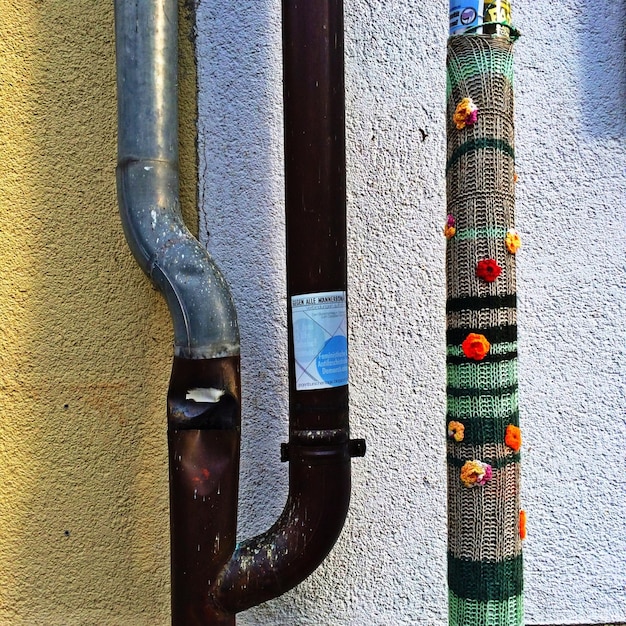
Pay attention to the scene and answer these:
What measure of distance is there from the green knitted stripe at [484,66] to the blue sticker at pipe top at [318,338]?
27.9 inches

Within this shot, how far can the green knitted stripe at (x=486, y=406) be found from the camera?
4.52ft

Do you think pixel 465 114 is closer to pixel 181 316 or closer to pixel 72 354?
pixel 181 316

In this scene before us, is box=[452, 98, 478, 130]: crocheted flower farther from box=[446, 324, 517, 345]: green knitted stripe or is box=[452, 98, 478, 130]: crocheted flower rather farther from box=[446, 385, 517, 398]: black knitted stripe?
box=[446, 385, 517, 398]: black knitted stripe

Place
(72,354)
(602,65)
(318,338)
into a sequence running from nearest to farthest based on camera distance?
(318,338) → (72,354) → (602,65)

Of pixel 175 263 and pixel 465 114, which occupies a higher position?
pixel 465 114

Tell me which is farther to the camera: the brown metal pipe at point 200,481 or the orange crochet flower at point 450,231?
the brown metal pipe at point 200,481

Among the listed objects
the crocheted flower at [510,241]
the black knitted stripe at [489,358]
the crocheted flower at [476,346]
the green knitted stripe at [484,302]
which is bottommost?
the black knitted stripe at [489,358]

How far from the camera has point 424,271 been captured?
2.19 metres

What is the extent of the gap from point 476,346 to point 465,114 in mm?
541

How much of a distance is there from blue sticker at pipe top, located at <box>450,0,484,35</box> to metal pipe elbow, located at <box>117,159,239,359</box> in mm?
972

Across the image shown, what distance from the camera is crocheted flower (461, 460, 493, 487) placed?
1371 millimetres

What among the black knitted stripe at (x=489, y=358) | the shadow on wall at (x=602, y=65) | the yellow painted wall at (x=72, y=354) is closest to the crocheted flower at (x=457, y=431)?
the black knitted stripe at (x=489, y=358)

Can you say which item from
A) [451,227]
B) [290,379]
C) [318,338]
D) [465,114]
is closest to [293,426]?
[290,379]

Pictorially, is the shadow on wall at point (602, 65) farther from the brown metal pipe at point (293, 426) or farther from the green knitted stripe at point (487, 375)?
the green knitted stripe at point (487, 375)
